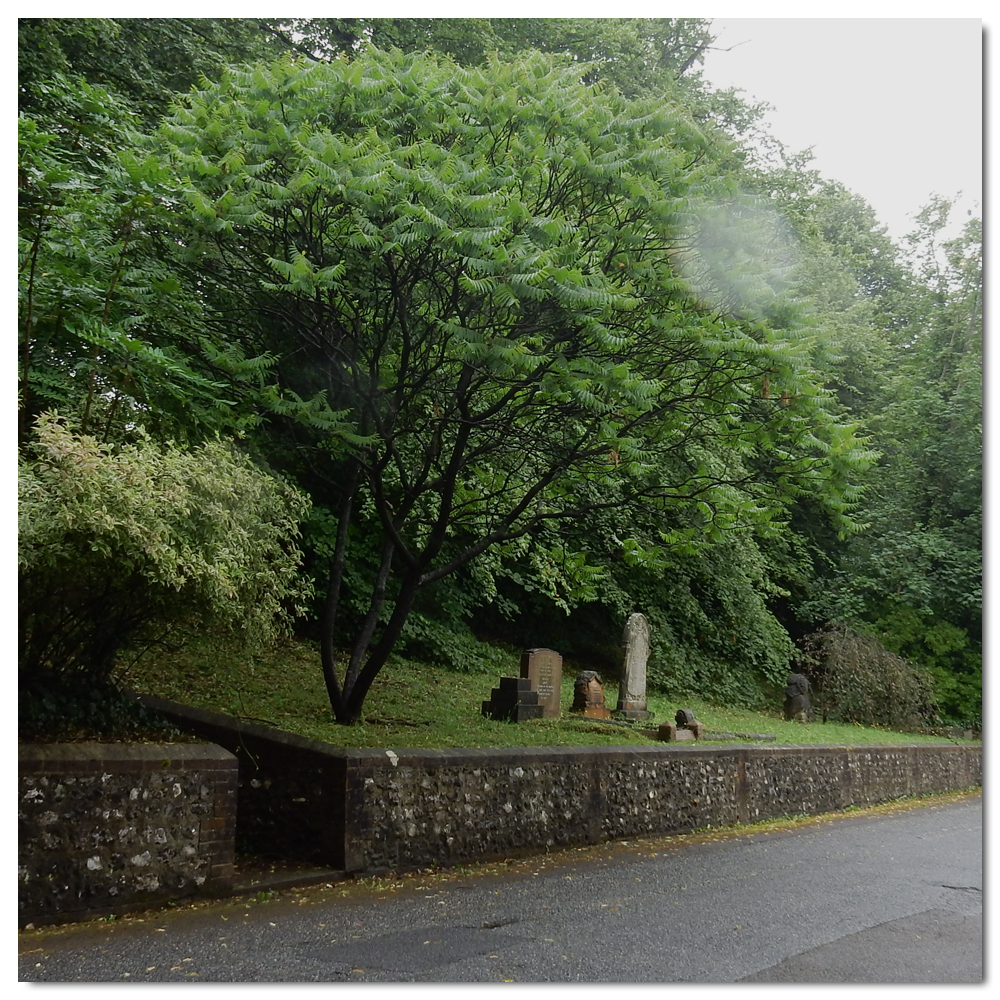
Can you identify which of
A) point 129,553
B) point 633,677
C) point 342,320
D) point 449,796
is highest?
point 342,320

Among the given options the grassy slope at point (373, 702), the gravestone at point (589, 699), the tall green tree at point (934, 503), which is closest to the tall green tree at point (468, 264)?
the grassy slope at point (373, 702)

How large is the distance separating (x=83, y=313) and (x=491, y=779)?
511 cm

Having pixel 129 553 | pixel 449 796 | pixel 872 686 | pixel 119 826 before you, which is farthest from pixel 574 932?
pixel 872 686

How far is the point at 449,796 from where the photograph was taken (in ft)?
25.9

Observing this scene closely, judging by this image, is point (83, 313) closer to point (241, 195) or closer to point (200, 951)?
point (241, 195)

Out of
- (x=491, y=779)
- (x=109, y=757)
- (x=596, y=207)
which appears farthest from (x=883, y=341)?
(x=109, y=757)

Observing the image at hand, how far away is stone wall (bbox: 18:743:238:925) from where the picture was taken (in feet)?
18.2

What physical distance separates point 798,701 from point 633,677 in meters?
6.81

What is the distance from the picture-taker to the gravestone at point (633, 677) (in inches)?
582

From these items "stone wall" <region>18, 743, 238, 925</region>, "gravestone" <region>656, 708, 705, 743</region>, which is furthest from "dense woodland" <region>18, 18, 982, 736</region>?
"gravestone" <region>656, 708, 705, 743</region>

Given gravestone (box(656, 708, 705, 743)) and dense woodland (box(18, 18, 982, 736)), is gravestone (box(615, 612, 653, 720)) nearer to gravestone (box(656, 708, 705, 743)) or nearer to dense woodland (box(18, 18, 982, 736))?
gravestone (box(656, 708, 705, 743))

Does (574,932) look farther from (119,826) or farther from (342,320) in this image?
(342,320)

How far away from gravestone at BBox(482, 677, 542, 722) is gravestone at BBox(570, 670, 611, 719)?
1.79m

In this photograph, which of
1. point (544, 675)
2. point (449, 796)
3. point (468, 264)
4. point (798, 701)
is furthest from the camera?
point (798, 701)
